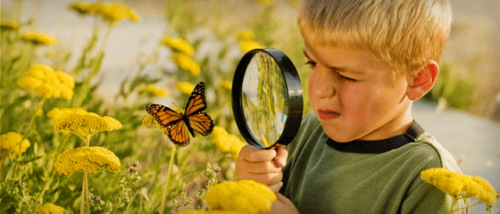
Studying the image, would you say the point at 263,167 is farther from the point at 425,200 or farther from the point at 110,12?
the point at 110,12

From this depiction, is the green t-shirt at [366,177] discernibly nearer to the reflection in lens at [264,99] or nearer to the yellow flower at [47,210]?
A: the reflection in lens at [264,99]

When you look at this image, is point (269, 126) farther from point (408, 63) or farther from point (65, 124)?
point (65, 124)

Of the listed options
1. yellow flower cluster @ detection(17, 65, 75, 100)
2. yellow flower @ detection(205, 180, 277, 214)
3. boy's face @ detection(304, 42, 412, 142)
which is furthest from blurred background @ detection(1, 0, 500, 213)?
yellow flower @ detection(205, 180, 277, 214)

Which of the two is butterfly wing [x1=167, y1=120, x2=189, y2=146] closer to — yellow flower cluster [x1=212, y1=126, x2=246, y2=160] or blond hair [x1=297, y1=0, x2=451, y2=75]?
yellow flower cluster [x1=212, y1=126, x2=246, y2=160]

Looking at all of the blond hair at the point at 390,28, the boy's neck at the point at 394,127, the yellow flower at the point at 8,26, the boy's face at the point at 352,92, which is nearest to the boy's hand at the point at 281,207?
the boy's face at the point at 352,92

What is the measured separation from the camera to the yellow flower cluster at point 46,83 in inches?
65.6

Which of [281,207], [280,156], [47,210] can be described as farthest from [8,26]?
[281,207]

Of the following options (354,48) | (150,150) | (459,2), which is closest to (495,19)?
(459,2)

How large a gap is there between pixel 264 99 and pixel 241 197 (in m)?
0.53

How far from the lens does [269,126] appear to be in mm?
1306

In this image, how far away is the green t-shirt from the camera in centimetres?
117

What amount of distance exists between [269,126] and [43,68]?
3.54ft

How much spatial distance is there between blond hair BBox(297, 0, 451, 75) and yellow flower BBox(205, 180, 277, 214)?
1.77 feet

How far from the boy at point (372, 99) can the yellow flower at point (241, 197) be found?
0.31 metres
